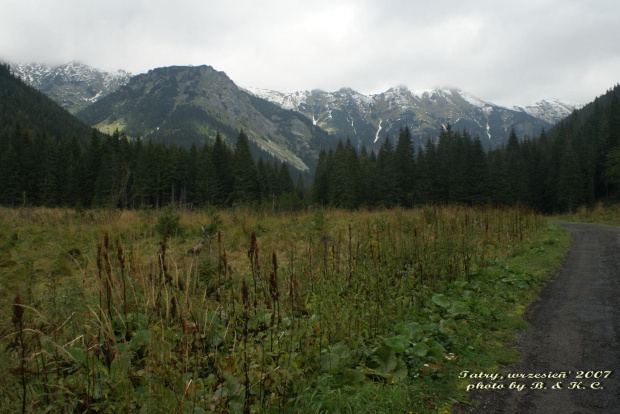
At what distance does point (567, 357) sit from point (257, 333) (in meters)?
3.27

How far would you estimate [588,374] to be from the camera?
3062mm

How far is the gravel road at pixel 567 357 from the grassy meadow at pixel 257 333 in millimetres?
246

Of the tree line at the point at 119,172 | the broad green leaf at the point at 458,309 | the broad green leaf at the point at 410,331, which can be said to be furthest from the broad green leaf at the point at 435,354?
the tree line at the point at 119,172

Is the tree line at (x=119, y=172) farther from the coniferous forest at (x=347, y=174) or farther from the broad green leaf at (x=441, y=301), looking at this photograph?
the broad green leaf at (x=441, y=301)

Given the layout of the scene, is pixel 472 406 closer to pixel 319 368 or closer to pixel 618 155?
pixel 319 368

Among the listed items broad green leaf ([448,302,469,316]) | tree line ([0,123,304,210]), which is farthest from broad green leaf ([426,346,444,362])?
tree line ([0,123,304,210])

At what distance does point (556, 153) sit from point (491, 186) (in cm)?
1850

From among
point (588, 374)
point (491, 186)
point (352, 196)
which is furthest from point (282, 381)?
point (491, 186)

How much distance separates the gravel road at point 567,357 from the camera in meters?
2.64

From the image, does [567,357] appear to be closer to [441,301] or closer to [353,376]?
[441,301]

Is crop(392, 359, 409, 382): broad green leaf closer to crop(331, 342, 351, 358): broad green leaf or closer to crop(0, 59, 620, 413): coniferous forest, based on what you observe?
crop(0, 59, 620, 413): coniferous forest

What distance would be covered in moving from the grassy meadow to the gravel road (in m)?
0.25

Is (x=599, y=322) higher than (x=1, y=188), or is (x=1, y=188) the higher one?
(x=1, y=188)

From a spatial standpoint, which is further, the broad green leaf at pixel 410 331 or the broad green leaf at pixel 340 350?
the broad green leaf at pixel 410 331
